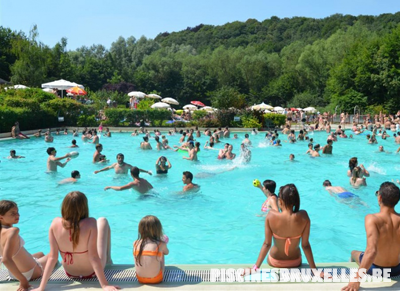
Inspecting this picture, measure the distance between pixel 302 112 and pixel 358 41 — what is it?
14.5 meters

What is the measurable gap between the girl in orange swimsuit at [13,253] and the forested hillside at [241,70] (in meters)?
30.1

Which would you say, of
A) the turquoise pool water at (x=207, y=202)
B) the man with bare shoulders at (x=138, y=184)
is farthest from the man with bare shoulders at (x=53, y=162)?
the man with bare shoulders at (x=138, y=184)

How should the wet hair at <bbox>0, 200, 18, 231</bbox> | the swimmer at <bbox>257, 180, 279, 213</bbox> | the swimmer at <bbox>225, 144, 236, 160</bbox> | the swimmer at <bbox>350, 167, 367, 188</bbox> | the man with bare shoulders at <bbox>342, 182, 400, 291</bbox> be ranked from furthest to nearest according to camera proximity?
the swimmer at <bbox>225, 144, 236, 160</bbox>, the swimmer at <bbox>350, 167, 367, 188</bbox>, the swimmer at <bbox>257, 180, 279, 213</bbox>, the wet hair at <bbox>0, 200, 18, 231</bbox>, the man with bare shoulders at <bbox>342, 182, 400, 291</bbox>

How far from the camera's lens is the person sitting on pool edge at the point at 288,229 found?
14.1ft

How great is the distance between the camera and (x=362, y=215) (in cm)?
948

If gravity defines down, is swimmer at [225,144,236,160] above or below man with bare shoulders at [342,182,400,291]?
below

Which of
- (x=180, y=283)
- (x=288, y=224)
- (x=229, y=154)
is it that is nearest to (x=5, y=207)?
(x=180, y=283)

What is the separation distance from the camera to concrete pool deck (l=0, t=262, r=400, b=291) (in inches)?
157

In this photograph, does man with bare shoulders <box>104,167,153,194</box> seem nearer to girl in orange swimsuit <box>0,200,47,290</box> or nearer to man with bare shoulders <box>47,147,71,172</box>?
man with bare shoulders <box>47,147,71,172</box>

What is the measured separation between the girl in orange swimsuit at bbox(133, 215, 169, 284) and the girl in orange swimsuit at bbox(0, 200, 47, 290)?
1166 millimetres

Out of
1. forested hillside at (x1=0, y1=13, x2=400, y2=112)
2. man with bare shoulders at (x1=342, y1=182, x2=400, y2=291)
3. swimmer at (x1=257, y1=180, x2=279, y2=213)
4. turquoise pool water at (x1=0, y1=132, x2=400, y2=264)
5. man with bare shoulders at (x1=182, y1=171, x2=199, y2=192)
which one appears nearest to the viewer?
man with bare shoulders at (x1=342, y1=182, x2=400, y2=291)

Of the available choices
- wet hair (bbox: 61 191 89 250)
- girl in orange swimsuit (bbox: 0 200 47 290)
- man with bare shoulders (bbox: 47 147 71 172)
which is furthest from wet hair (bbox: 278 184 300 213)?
man with bare shoulders (bbox: 47 147 71 172)

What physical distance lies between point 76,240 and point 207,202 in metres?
6.76

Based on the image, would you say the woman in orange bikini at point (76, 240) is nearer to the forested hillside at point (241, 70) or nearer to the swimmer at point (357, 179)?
the swimmer at point (357, 179)
